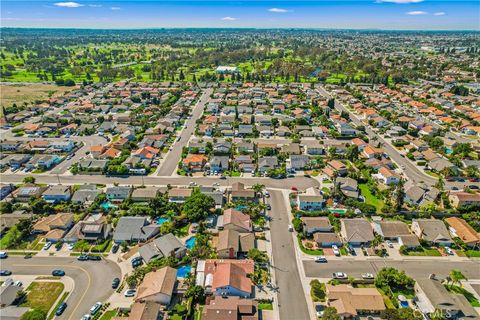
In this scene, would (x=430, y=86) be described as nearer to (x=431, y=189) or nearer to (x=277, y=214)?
(x=431, y=189)

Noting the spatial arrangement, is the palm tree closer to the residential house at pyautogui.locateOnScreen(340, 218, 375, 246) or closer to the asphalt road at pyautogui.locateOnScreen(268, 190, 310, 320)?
the residential house at pyautogui.locateOnScreen(340, 218, 375, 246)

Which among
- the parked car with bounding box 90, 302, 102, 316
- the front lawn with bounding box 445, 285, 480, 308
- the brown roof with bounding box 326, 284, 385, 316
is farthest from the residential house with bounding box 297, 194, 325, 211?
the parked car with bounding box 90, 302, 102, 316

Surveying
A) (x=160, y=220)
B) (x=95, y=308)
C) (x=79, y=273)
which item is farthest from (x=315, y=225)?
(x=79, y=273)

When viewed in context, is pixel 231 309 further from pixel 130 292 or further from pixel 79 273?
pixel 79 273

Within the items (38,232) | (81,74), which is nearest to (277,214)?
(38,232)

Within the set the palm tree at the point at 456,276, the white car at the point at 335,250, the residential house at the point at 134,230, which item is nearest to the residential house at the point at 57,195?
the residential house at the point at 134,230

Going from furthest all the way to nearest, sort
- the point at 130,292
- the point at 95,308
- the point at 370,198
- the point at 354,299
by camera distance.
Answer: the point at 370,198 < the point at 130,292 < the point at 354,299 < the point at 95,308
